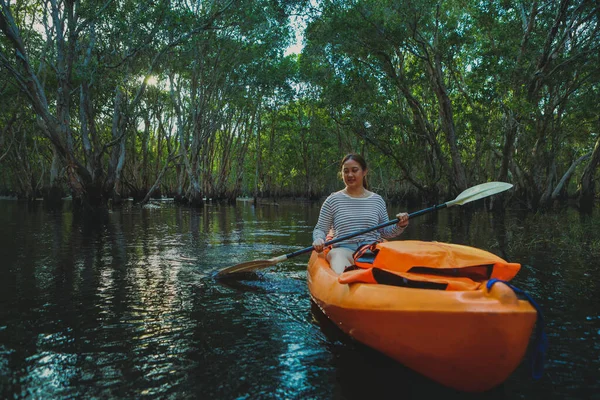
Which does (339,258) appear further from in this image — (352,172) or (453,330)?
(453,330)

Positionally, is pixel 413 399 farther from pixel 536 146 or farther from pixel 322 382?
pixel 536 146

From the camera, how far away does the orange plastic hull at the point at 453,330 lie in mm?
1869

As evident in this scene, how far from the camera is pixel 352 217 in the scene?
410 cm

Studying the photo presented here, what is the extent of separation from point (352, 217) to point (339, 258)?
61 cm

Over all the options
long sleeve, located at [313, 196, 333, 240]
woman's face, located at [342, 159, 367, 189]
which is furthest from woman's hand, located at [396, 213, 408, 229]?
long sleeve, located at [313, 196, 333, 240]

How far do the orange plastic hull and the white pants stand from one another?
3.46 feet

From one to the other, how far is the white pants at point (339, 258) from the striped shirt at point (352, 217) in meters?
0.26

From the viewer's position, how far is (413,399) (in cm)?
221

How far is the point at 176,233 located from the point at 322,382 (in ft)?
26.6

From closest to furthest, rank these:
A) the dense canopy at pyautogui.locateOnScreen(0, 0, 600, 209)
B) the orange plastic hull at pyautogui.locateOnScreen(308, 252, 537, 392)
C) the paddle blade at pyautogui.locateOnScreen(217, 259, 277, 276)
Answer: the orange plastic hull at pyautogui.locateOnScreen(308, 252, 537, 392) → the paddle blade at pyautogui.locateOnScreen(217, 259, 277, 276) → the dense canopy at pyautogui.locateOnScreen(0, 0, 600, 209)

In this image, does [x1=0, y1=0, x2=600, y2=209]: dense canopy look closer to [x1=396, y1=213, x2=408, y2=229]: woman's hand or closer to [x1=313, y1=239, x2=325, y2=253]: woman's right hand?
[x1=396, y1=213, x2=408, y2=229]: woman's hand

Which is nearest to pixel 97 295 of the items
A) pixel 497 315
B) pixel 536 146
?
pixel 497 315

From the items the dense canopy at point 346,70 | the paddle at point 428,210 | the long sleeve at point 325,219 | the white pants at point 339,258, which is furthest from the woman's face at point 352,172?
the dense canopy at point 346,70

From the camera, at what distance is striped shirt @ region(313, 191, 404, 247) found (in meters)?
4.10
